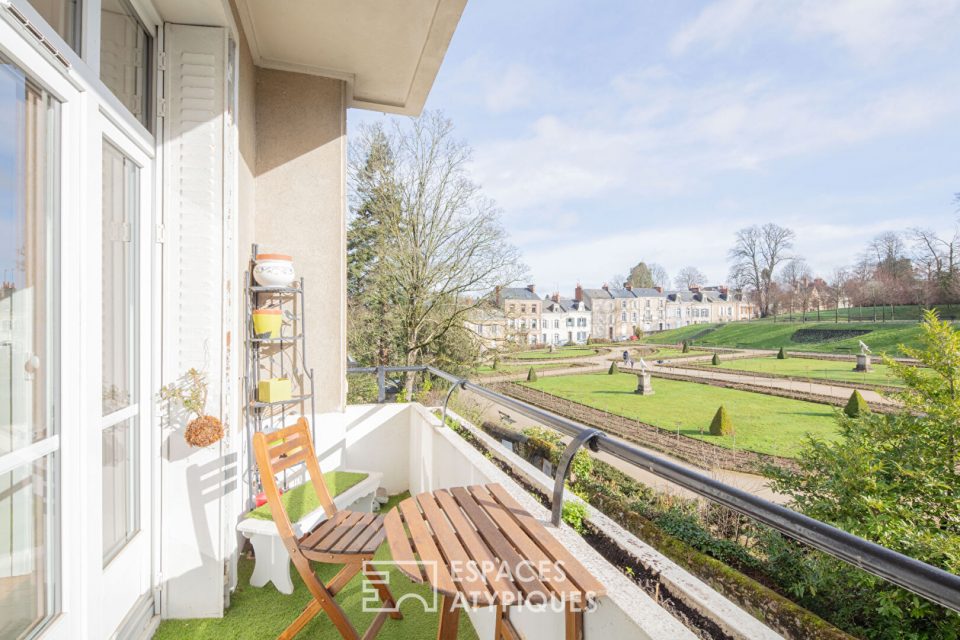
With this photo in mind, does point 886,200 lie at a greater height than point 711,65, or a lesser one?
lesser

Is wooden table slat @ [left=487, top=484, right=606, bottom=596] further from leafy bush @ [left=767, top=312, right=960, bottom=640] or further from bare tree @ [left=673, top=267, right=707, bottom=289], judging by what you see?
bare tree @ [left=673, top=267, right=707, bottom=289]

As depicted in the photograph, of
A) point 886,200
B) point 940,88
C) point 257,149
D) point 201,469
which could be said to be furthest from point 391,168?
point 886,200

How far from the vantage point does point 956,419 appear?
12.1 ft

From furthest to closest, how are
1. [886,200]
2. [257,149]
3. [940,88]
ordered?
1. [886,200]
2. [940,88]
3. [257,149]

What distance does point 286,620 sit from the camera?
2035 mm

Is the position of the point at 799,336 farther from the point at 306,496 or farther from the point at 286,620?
the point at 286,620

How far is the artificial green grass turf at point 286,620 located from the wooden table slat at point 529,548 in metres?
0.88

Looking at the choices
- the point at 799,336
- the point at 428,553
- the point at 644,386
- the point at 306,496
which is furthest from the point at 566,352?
the point at 428,553

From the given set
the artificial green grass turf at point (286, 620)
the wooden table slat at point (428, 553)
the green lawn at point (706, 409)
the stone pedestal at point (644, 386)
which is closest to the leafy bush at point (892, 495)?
the artificial green grass turf at point (286, 620)

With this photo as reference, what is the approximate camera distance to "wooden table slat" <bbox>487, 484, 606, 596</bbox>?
962mm

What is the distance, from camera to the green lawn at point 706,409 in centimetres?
1587

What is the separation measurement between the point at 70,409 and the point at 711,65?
140ft

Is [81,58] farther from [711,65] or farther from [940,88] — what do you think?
[940,88]

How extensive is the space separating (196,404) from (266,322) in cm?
72
